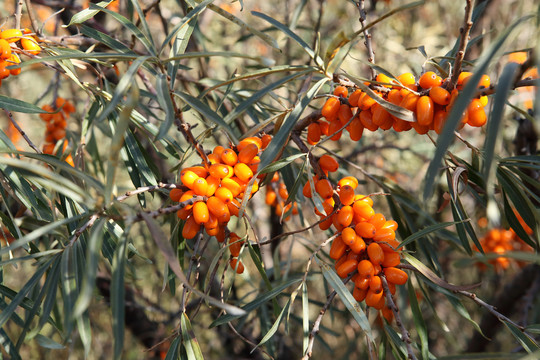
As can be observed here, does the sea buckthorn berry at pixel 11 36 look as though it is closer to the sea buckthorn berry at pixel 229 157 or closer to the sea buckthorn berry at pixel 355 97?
the sea buckthorn berry at pixel 229 157

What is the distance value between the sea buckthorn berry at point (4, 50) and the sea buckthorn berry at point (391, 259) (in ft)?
2.65

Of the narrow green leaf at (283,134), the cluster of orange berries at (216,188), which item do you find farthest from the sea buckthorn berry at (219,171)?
the narrow green leaf at (283,134)

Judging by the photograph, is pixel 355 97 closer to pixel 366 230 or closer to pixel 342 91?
pixel 342 91

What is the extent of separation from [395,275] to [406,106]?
0.96 ft

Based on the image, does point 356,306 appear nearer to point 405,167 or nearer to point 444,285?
point 444,285

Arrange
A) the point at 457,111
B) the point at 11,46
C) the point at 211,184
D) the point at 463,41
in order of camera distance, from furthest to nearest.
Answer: the point at 11,46
the point at 211,184
the point at 463,41
the point at 457,111

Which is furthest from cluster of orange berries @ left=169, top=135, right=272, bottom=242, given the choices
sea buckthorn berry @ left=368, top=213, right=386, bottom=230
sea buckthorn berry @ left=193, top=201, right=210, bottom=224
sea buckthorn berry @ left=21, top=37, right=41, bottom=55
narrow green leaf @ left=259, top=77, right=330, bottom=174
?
sea buckthorn berry @ left=21, top=37, right=41, bottom=55

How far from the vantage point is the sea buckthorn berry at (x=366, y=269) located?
2.40ft

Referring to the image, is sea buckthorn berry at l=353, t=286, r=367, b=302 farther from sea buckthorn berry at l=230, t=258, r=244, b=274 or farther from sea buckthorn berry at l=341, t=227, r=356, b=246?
sea buckthorn berry at l=230, t=258, r=244, b=274

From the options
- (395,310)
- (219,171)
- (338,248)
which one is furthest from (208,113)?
(395,310)

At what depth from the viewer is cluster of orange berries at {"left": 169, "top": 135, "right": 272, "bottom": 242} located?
73 centimetres

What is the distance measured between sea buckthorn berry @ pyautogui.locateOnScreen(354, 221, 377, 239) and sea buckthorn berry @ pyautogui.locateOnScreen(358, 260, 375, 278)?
46 millimetres

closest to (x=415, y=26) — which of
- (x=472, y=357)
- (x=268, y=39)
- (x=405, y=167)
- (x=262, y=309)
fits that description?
(x=405, y=167)

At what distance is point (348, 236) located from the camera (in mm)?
750
